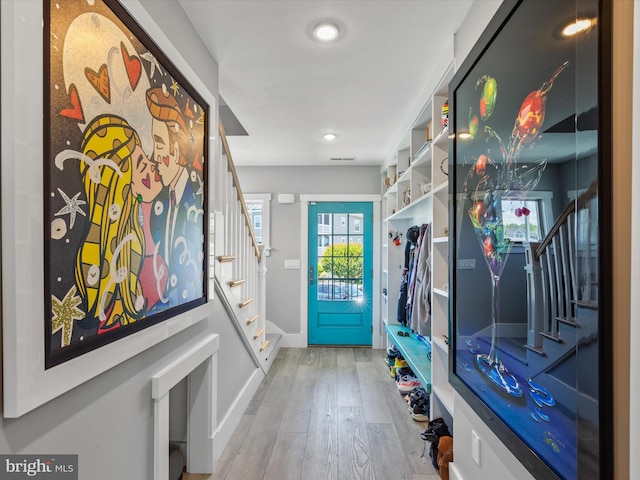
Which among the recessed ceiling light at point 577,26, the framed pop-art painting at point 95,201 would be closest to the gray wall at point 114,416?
the framed pop-art painting at point 95,201

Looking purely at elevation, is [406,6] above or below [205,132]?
above

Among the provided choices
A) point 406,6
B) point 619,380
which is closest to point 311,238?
point 406,6

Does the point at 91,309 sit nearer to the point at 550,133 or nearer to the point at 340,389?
the point at 550,133

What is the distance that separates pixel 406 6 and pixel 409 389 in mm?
2919

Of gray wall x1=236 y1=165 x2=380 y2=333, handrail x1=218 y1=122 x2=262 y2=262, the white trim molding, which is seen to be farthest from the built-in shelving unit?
handrail x1=218 y1=122 x2=262 y2=262

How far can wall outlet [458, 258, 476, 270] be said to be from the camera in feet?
4.70

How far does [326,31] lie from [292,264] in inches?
136

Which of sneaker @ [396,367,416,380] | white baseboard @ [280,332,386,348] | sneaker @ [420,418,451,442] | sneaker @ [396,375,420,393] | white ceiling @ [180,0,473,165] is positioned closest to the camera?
white ceiling @ [180,0,473,165]

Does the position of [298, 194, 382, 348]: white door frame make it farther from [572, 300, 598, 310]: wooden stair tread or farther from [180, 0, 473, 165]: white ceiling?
[572, 300, 598, 310]: wooden stair tread

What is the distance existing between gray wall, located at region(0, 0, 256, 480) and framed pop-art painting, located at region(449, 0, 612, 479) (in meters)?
1.26

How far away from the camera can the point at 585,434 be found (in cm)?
79

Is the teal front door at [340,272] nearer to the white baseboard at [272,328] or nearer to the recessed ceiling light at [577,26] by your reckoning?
the white baseboard at [272,328]

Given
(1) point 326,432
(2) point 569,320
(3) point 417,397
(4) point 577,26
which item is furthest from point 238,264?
(4) point 577,26

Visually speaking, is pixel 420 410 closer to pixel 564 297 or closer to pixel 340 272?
pixel 564 297
